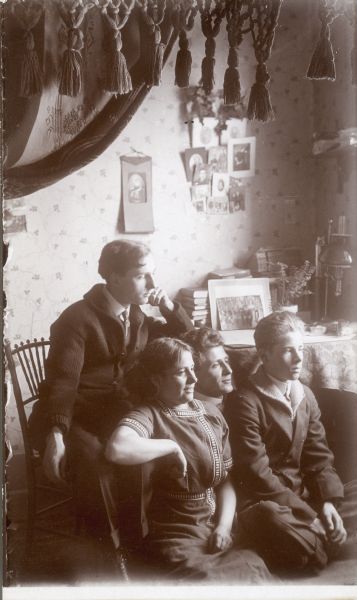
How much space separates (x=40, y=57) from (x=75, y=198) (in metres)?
0.34

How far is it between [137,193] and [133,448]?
60cm

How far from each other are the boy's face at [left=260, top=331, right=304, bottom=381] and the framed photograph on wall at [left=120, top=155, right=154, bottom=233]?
1.36ft

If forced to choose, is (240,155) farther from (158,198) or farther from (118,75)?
(118,75)

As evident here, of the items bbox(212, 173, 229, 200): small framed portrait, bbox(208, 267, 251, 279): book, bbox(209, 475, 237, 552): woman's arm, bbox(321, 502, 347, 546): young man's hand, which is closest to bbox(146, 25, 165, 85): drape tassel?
bbox(212, 173, 229, 200): small framed portrait

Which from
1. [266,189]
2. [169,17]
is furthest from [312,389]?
[169,17]

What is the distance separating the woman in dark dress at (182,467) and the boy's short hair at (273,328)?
0.59 feet

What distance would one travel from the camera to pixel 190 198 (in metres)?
1.49

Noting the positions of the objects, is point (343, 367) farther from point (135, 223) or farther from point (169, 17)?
point (169, 17)

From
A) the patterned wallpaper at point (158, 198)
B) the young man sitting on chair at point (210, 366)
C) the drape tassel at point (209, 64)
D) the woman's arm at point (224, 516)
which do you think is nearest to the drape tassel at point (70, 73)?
the patterned wallpaper at point (158, 198)

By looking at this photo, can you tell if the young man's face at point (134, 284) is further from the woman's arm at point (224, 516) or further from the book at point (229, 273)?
the woman's arm at point (224, 516)

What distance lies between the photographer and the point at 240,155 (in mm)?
1484

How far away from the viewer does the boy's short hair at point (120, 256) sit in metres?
1.45

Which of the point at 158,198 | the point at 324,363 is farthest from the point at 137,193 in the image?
the point at 324,363

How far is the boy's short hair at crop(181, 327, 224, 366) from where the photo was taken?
145 centimetres
